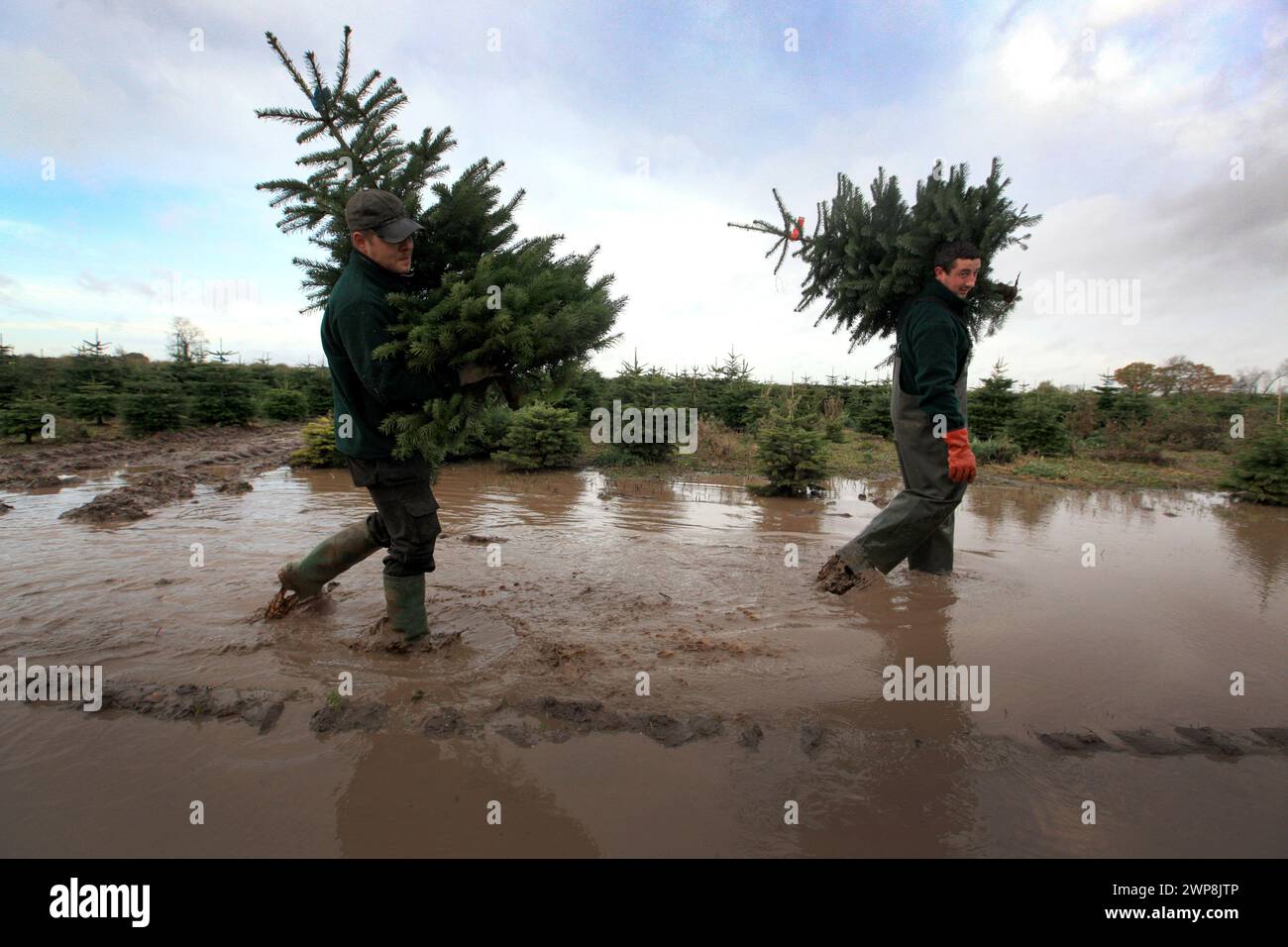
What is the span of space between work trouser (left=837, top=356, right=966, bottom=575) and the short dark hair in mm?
981

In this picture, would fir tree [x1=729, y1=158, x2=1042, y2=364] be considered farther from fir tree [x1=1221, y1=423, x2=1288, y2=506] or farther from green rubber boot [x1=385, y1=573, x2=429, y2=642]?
fir tree [x1=1221, y1=423, x2=1288, y2=506]

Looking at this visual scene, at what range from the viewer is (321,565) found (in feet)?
12.9

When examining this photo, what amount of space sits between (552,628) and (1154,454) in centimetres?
1905

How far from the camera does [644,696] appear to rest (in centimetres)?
309

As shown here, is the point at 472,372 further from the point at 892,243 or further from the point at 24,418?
the point at 24,418

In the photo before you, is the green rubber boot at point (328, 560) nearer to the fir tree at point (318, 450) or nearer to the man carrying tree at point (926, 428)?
the man carrying tree at point (926, 428)

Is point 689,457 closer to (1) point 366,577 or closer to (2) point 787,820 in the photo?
(1) point 366,577

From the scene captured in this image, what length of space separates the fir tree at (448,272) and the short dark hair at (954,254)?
8.36ft

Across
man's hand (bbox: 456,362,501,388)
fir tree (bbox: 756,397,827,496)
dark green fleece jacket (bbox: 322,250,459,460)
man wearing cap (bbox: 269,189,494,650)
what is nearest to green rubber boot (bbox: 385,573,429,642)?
man wearing cap (bbox: 269,189,494,650)

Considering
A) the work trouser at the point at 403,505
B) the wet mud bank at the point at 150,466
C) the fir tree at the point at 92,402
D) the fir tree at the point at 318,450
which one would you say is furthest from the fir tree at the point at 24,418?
the work trouser at the point at 403,505

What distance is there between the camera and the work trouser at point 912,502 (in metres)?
4.36

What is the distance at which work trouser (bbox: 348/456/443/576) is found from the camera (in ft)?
11.1

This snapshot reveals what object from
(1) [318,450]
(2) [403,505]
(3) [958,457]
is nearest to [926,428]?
(3) [958,457]
